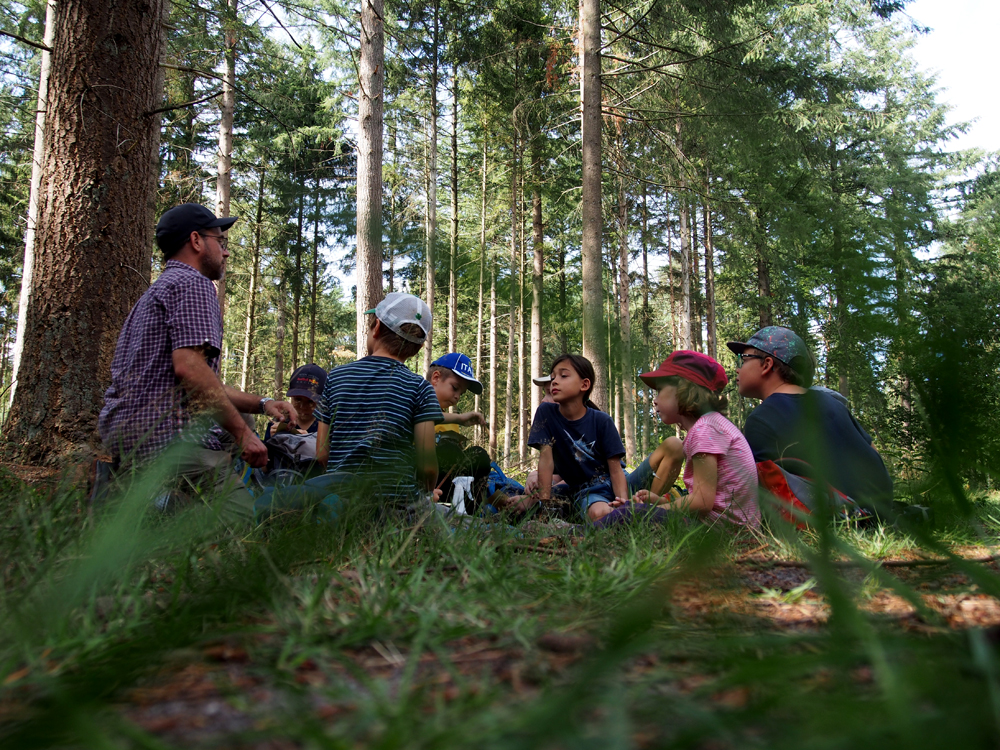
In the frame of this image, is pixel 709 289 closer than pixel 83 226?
No

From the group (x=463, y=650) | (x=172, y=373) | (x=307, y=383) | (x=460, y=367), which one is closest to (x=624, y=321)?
(x=460, y=367)

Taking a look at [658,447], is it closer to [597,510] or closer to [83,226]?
[597,510]

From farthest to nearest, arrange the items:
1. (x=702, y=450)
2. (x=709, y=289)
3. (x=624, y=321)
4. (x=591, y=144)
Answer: (x=709, y=289)
(x=624, y=321)
(x=591, y=144)
(x=702, y=450)

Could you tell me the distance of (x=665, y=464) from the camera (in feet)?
11.2

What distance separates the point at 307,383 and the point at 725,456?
3054mm

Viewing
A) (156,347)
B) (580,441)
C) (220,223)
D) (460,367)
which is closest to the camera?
(156,347)

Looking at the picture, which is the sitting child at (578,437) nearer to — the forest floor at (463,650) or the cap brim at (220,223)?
the cap brim at (220,223)

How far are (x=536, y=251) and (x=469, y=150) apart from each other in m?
5.17

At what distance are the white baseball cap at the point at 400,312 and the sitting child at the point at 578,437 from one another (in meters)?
1.54

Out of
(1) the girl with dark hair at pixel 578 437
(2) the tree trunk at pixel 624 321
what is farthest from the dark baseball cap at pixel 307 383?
(2) the tree trunk at pixel 624 321

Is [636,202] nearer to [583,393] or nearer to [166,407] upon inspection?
[583,393]

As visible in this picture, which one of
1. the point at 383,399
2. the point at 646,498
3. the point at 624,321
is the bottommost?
the point at 646,498

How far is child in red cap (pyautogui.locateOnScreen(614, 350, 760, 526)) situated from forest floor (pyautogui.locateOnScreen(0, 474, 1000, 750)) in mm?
1206

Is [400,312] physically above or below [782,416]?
above
